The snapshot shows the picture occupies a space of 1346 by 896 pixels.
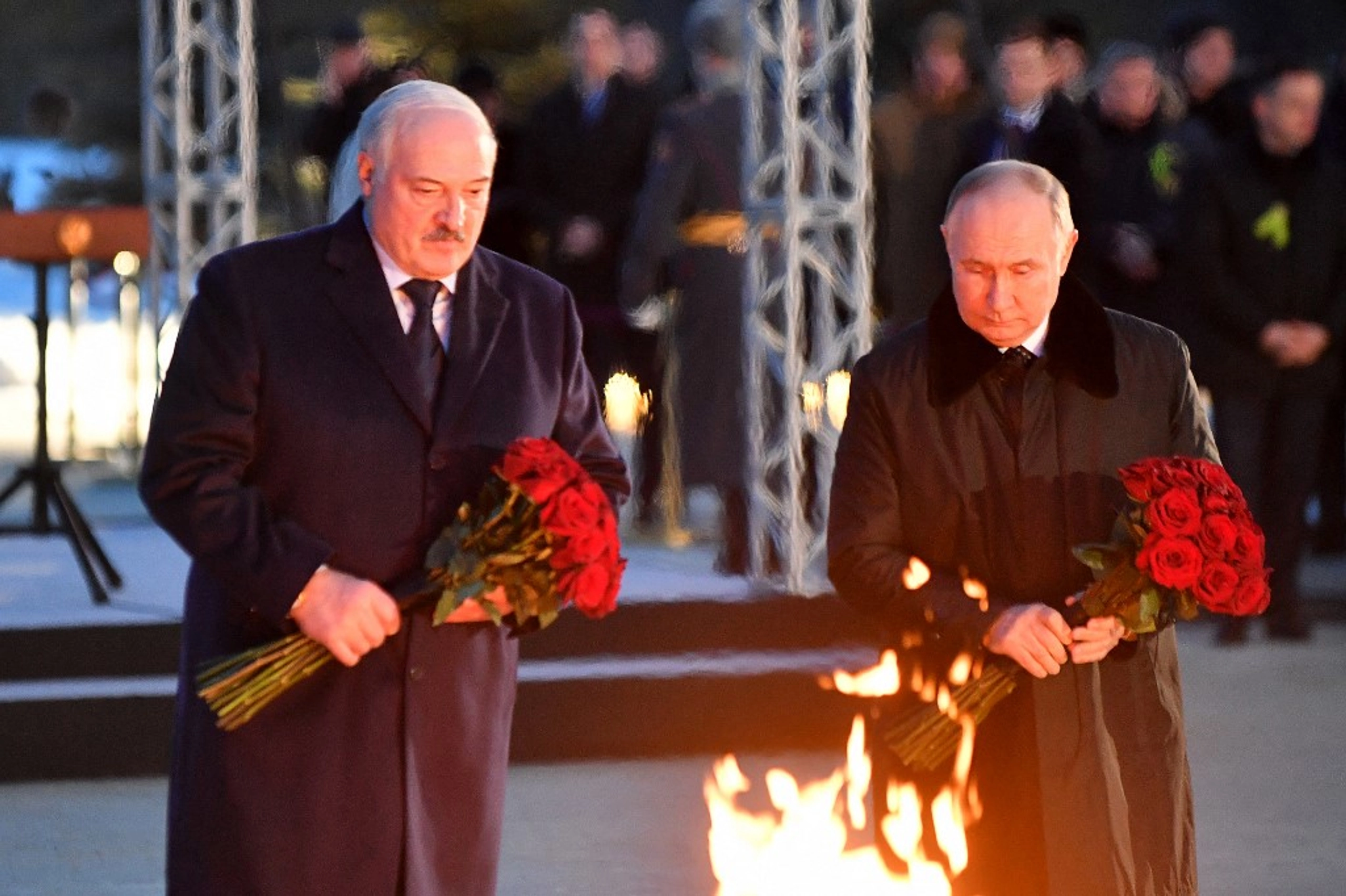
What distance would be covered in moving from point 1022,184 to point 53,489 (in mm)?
5592

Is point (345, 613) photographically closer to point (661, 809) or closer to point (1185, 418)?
point (1185, 418)

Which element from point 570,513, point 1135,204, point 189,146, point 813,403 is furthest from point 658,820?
point 189,146

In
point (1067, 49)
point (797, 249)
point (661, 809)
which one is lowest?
point (661, 809)

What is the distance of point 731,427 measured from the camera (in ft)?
32.6

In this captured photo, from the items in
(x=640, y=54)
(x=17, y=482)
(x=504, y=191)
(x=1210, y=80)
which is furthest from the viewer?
(x=640, y=54)

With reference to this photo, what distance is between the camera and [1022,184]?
4.29m

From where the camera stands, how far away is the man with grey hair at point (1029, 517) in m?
4.30

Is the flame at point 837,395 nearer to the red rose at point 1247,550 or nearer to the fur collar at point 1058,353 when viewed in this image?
the fur collar at point 1058,353

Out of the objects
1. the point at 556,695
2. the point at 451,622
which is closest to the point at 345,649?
the point at 451,622

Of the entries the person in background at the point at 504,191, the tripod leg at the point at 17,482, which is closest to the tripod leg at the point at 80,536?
the tripod leg at the point at 17,482

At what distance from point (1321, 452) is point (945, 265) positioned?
2.48m

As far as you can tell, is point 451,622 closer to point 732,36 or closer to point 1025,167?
point 1025,167

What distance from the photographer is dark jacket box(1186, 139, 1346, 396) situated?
32.2 feet

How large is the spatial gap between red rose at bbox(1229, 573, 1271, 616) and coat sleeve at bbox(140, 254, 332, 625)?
1631 mm
